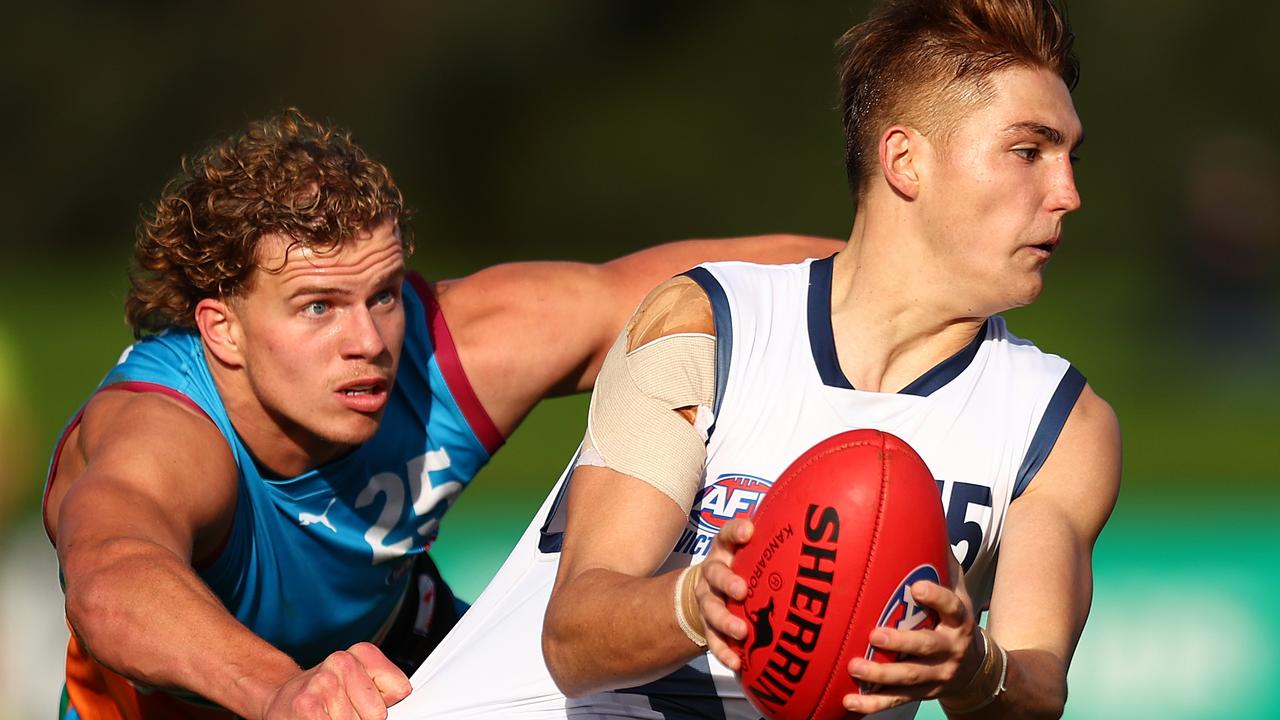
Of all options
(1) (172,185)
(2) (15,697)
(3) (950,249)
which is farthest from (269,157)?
(2) (15,697)

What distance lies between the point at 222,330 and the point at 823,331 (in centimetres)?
171

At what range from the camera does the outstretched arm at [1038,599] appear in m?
2.46

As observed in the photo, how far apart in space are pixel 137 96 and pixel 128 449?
17.3 m

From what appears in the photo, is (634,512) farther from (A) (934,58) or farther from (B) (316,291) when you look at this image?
(B) (316,291)

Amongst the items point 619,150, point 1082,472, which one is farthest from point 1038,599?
point 619,150

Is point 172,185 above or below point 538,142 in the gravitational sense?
below

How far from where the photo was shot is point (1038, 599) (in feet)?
9.87

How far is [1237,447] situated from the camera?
33.5 feet

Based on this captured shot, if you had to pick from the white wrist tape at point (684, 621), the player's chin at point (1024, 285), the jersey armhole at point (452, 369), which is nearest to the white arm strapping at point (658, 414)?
the white wrist tape at point (684, 621)

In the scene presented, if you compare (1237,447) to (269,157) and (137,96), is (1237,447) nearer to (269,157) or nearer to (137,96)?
(269,157)

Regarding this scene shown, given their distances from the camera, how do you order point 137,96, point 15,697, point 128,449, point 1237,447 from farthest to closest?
1. point 137,96
2. point 1237,447
3. point 15,697
4. point 128,449

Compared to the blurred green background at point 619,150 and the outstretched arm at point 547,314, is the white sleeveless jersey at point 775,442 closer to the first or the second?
the outstretched arm at point 547,314

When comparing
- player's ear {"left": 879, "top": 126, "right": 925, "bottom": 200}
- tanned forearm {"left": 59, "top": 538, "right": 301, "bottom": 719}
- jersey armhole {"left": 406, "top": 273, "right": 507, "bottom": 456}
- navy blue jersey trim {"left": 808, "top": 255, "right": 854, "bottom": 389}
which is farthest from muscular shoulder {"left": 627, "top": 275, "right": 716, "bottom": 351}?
jersey armhole {"left": 406, "top": 273, "right": 507, "bottom": 456}

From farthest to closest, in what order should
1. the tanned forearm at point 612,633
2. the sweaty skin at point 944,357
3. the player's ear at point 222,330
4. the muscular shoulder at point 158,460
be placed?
1. the player's ear at point 222,330
2. the muscular shoulder at point 158,460
3. the sweaty skin at point 944,357
4. the tanned forearm at point 612,633
